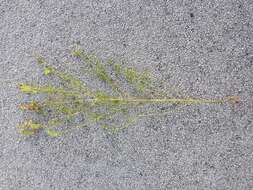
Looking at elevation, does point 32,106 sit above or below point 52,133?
above

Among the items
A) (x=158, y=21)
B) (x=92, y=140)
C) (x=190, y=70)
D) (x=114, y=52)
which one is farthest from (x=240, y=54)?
(x=92, y=140)

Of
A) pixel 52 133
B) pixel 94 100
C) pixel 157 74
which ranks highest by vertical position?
pixel 157 74

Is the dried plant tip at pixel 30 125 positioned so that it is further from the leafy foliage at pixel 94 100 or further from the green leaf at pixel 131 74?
the green leaf at pixel 131 74

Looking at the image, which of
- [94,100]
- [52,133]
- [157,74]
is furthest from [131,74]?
[52,133]

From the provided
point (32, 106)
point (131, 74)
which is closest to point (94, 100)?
point (131, 74)

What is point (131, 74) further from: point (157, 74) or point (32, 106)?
point (32, 106)

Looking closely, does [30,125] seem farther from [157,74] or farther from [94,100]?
[157,74]

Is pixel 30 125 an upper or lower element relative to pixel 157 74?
lower

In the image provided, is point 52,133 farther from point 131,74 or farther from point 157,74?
point 157,74
